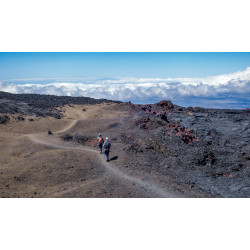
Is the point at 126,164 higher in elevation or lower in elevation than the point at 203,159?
higher

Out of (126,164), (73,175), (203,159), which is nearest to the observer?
(73,175)

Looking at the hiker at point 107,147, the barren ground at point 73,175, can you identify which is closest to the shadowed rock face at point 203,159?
the barren ground at point 73,175

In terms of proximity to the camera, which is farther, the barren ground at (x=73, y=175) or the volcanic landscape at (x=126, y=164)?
the volcanic landscape at (x=126, y=164)

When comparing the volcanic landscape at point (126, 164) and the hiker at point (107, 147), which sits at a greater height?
the hiker at point (107, 147)

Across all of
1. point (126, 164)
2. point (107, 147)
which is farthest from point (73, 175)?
point (126, 164)

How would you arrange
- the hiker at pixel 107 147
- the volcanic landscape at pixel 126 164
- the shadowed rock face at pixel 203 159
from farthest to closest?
the hiker at pixel 107 147, the shadowed rock face at pixel 203 159, the volcanic landscape at pixel 126 164

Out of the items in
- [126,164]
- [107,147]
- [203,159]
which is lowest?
Result: [203,159]

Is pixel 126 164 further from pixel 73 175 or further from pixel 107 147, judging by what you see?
pixel 73 175

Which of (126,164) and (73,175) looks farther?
(126,164)

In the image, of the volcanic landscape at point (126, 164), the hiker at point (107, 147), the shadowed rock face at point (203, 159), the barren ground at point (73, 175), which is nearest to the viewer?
the barren ground at point (73, 175)

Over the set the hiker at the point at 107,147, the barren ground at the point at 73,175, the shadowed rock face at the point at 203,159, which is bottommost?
the shadowed rock face at the point at 203,159

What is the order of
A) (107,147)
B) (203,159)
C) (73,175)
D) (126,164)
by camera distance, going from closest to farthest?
(73,175), (126,164), (107,147), (203,159)

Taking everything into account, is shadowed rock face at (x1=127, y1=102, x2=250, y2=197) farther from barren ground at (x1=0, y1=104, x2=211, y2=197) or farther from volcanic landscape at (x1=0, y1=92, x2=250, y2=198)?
barren ground at (x1=0, y1=104, x2=211, y2=197)

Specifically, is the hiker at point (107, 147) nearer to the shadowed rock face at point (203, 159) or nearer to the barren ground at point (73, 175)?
the barren ground at point (73, 175)
